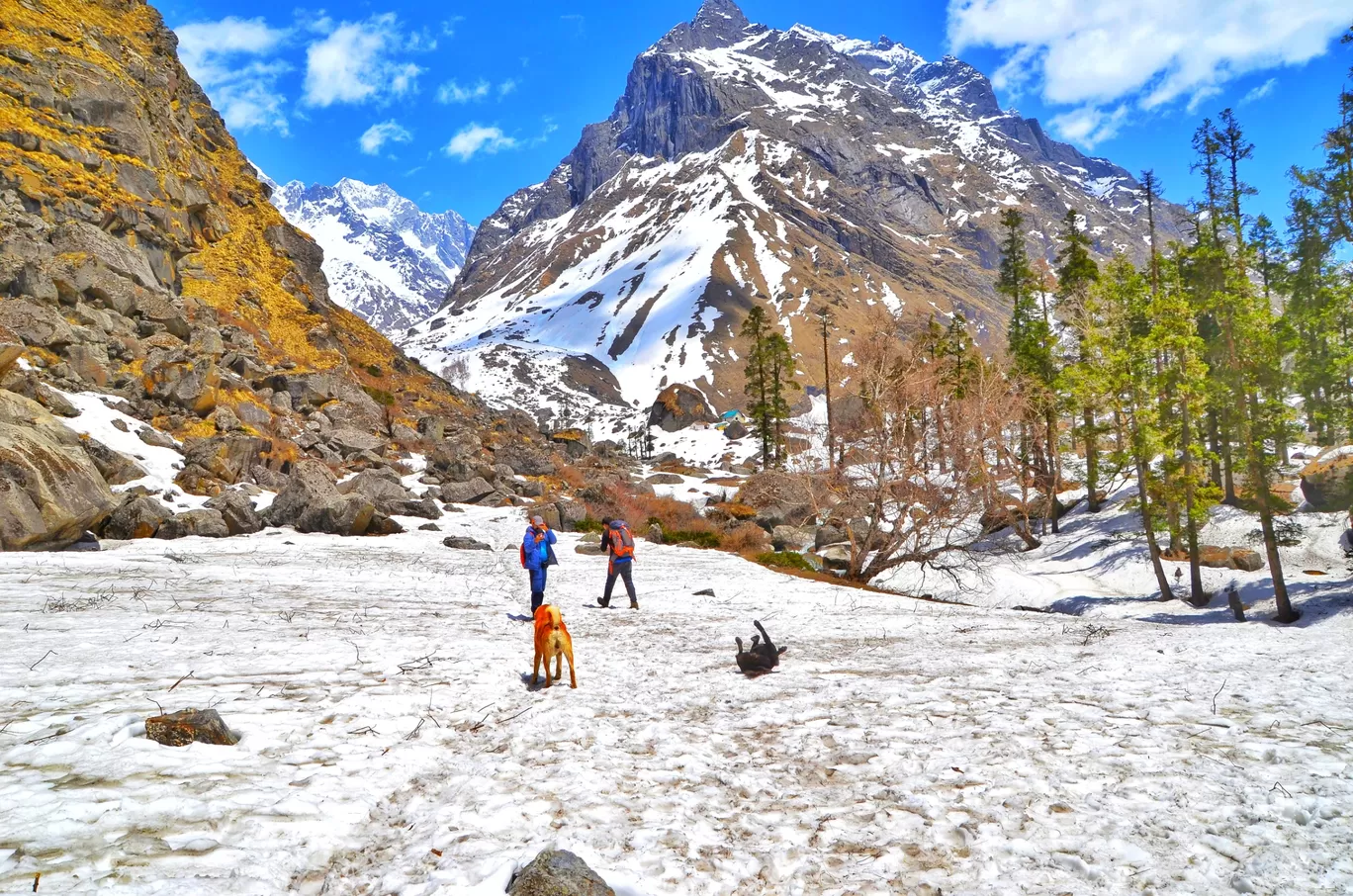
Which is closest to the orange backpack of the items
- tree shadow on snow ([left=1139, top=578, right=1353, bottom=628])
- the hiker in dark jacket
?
the hiker in dark jacket

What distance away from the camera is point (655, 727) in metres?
6.85

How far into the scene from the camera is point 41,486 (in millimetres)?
14266

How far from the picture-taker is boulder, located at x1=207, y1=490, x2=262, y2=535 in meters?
21.1

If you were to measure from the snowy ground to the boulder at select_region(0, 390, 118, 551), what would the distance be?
12.3 feet

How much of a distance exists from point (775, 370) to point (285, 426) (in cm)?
3330

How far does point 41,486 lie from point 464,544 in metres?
11.5

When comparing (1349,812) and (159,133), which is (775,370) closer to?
(159,133)

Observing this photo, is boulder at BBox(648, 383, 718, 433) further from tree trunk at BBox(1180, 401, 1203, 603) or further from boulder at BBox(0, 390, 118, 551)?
boulder at BBox(0, 390, 118, 551)

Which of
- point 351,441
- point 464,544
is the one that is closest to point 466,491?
point 351,441

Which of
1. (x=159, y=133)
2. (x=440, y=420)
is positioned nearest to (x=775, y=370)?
(x=440, y=420)

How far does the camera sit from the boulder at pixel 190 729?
5.23 meters

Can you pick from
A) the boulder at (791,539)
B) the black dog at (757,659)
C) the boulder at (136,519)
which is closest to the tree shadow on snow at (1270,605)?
the boulder at (791,539)

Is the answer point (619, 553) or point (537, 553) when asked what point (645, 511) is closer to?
point (619, 553)

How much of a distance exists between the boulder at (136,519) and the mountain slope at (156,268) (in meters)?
3.82
